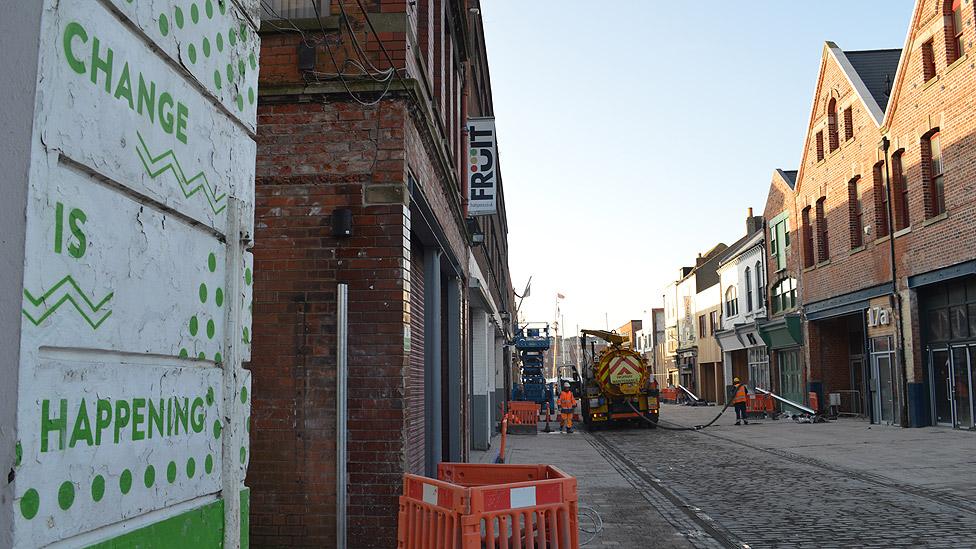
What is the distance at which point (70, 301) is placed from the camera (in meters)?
1.84

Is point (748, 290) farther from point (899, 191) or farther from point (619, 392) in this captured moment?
point (619, 392)

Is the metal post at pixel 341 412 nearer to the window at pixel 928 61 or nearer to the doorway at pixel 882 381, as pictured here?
the window at pixel 928 61

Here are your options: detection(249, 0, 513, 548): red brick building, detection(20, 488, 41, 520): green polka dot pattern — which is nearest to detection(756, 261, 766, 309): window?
detection(249, 0, 513, 548): red brick building

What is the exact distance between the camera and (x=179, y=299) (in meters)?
2.42

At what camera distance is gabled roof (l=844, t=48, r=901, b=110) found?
26734mm

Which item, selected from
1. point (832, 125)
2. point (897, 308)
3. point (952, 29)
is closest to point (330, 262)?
point (952, 29)

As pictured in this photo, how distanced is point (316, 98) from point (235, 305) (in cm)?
501

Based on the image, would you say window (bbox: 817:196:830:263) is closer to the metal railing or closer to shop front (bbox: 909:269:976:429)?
shop front (bbox: 909:269:976:429)

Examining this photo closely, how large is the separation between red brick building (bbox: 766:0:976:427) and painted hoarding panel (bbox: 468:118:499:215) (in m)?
12.4

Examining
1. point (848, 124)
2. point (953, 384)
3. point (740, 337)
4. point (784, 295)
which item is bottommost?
point (953, 384)

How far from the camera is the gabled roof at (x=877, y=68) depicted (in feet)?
87.7

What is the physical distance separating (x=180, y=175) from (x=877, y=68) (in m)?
30.5

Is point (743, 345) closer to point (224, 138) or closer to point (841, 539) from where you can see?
point (841, 539)

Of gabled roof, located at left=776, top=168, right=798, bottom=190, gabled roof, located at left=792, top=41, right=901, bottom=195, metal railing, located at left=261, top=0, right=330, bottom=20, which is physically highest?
gabled roof, located at left=792, top=41, right=901, bottom=195
